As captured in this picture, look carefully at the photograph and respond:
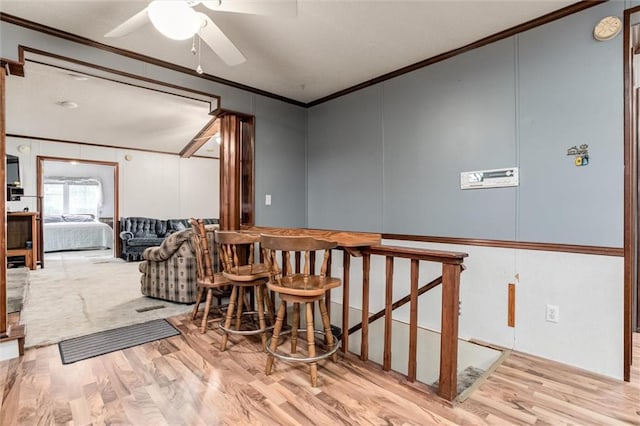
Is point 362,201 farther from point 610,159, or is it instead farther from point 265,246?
point 610,159

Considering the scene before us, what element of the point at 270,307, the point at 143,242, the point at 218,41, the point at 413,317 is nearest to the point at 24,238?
the point at 143,242

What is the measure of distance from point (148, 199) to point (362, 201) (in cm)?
591

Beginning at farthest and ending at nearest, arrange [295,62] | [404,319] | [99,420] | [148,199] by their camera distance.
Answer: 1. [148,199]
2. [404,319]
3. [295,62]
4. [99,420]

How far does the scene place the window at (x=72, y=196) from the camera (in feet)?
32.3

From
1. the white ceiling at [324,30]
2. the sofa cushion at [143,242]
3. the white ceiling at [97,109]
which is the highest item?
the white ceiling at [97,109]

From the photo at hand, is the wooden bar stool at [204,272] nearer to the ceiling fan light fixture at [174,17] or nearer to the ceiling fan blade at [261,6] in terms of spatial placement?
the ceiling fan light fixture at [174,17]

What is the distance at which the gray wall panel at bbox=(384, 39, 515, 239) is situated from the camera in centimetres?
262

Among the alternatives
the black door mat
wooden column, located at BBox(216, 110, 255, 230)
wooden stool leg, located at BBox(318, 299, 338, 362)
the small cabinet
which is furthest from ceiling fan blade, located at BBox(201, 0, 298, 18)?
the small cabinet

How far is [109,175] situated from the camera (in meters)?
9.88

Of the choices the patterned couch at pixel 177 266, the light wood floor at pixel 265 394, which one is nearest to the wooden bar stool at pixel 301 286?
the light wood floor at pixel 265 394

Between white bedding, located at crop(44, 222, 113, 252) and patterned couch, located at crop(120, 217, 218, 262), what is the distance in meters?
2.12

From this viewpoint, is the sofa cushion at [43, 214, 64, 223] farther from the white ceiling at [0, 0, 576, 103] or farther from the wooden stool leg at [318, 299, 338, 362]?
the wooden stool leg at [318, 299, 338, 362]

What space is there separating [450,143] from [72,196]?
37.4ft

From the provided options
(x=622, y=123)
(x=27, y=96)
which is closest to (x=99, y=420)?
(x=622, y=123)
